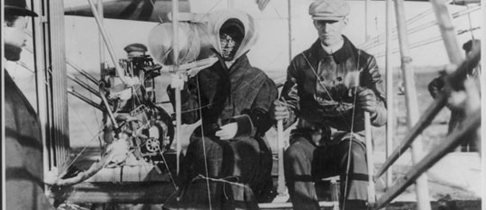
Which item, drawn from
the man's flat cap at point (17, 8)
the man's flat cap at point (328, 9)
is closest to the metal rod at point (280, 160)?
the man's flat cap at point (328, 9)

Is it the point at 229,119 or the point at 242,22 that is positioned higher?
the point at 242,22

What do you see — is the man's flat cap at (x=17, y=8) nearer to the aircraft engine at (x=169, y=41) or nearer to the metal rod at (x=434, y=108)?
the aircraft engine at (x=169, y=41)

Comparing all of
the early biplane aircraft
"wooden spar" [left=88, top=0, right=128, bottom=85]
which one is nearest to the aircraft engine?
the early biplane aircraft

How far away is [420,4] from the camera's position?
6.56 ft

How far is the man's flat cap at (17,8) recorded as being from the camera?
191 cm

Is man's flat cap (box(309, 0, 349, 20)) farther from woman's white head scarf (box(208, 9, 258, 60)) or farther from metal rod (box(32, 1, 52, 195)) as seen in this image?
metal rod (box(32, 1, 52, 195))

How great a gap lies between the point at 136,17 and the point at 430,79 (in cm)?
101

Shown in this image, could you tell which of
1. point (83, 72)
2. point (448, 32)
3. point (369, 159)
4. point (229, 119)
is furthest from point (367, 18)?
point (83, 72)

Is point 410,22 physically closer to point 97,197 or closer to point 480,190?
point 480,190

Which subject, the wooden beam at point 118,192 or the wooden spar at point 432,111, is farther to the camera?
the wooden beam at point 118,192

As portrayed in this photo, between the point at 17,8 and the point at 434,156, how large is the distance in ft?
4.78

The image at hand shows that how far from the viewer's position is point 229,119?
6.50 feet

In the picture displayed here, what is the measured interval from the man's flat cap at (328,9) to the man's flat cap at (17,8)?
3.10 feet

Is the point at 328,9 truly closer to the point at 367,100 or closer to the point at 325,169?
the point at 367,100
